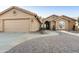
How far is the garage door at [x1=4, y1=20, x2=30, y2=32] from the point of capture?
757 centimetres

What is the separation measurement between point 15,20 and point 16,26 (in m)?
0.50

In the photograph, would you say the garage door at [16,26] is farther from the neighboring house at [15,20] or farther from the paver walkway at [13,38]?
the paver walkway at [13,38]

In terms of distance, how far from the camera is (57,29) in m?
7.82

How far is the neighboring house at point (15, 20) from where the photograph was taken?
764 cm

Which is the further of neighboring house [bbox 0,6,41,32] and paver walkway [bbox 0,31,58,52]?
neighboring house [bbox 0,6,41,32]

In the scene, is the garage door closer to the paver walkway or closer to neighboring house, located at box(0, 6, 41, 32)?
neighboring house, located at box(0, 6, 41, 32)

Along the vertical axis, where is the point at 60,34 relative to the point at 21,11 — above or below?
below

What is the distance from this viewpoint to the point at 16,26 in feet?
25.0

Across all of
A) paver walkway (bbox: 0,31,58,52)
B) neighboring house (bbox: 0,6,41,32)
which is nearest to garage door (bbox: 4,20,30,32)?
neighboring house (bbox: 0,6,41,32)

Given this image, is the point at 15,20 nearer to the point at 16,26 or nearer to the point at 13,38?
the point at 16,26

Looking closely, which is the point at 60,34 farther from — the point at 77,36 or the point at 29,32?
the point at 29,32

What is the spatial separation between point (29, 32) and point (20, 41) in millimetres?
1452

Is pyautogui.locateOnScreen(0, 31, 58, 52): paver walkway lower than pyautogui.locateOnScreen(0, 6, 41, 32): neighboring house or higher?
lower
